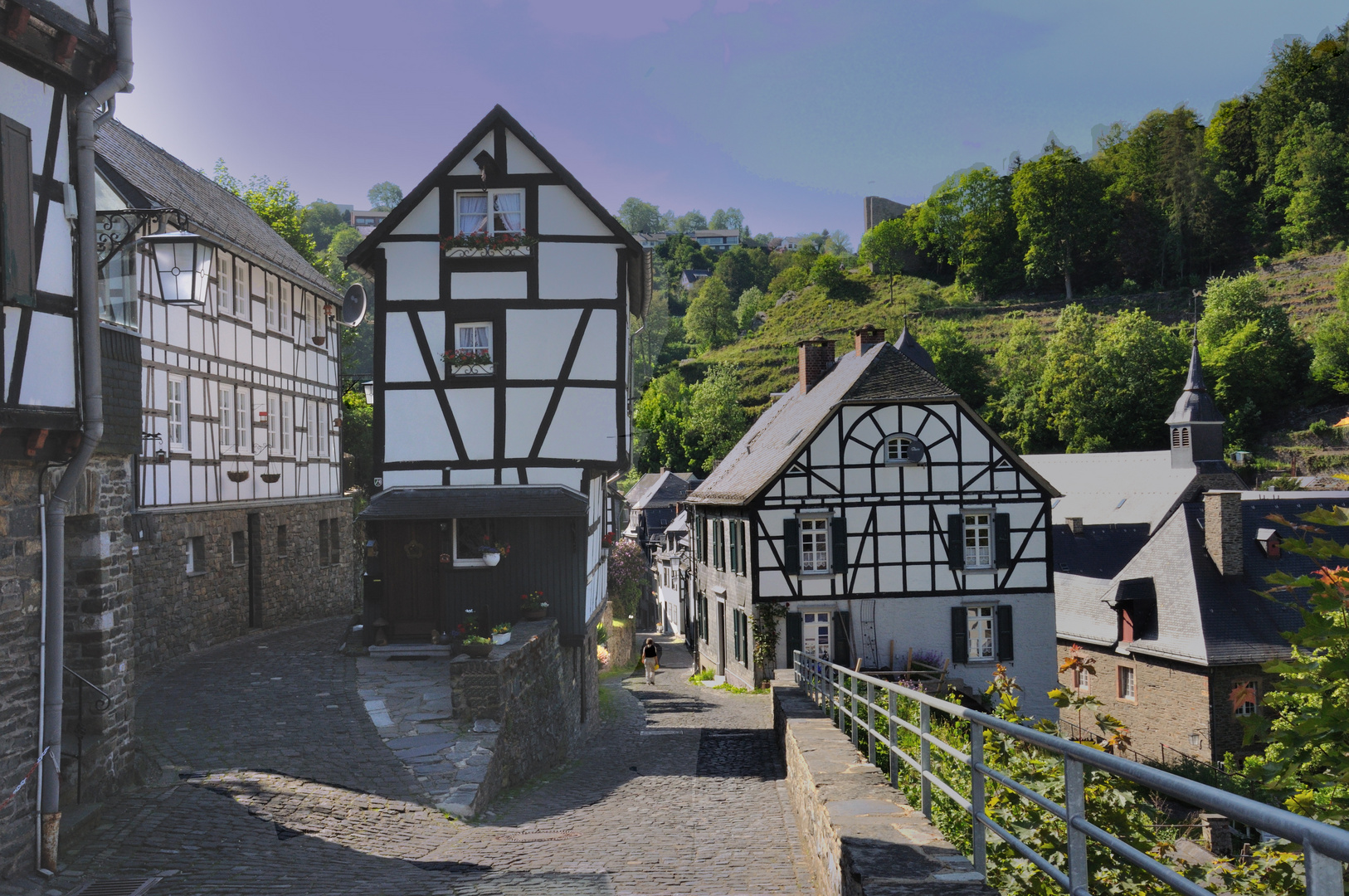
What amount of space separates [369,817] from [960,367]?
65.9 meters

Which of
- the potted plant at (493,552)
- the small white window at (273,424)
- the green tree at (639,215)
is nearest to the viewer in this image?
the potted plant at (493,552)

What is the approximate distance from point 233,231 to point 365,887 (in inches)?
621

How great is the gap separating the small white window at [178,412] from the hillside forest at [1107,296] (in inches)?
1735

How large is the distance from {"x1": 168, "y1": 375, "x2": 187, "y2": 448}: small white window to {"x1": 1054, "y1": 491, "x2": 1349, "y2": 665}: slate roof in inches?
882

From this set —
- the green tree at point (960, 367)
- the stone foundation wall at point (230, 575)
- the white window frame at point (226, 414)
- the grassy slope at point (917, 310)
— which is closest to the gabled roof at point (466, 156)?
the white window frame at point (226, 414)

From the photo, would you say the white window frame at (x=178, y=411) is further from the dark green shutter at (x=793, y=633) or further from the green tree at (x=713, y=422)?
the green tree at (x=713, y=422)

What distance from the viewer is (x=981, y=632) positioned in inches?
908

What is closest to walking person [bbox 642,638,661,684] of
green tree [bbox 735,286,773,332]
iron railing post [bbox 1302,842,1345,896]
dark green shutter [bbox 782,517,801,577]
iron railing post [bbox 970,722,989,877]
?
dark green shutter [bbox 782,517,801,577]

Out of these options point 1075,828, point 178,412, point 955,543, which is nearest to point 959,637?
point 955,543

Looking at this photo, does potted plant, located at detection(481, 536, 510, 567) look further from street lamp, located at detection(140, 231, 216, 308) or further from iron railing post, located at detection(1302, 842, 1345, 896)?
iron railing post, located at detection(1302, 842, 1345, 896)

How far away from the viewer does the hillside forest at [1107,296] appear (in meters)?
59.5

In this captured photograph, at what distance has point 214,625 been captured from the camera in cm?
1770

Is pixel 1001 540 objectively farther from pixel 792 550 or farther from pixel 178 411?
pixel 178 411

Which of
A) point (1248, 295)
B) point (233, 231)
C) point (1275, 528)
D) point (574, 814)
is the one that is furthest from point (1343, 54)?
point (574, 814)
